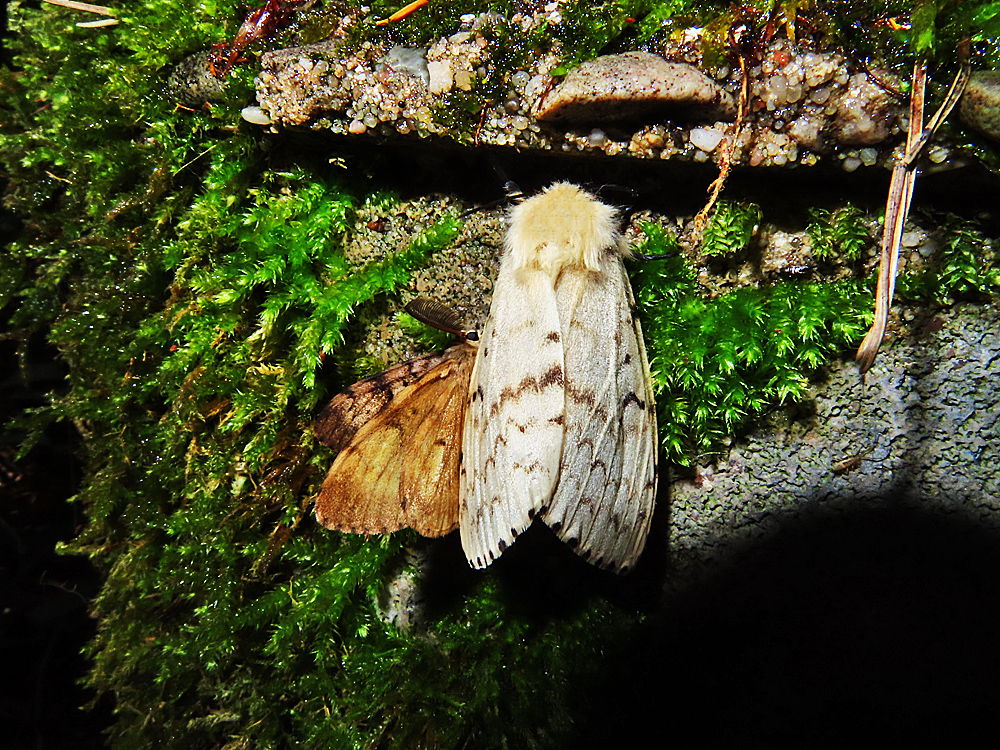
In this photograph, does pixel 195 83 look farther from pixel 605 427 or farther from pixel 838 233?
pixel 838 233

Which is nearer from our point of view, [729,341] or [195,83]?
[729,341]

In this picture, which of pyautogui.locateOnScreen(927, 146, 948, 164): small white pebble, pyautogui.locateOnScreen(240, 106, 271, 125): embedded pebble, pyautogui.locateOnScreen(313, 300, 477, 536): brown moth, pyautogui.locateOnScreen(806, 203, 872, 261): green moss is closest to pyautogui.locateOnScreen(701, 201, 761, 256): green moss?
pyautogui.locateOnScreen(806, 203, 872, 261): green moss

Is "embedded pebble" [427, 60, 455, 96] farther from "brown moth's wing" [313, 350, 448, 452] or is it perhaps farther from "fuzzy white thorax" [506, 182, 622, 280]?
"brown moth's wing" [313, 350, 448, 452]

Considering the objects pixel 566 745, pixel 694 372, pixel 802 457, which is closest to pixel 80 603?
pixel 566 745

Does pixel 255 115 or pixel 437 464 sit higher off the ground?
pixel 255 115

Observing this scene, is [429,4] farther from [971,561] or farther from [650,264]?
[971,561]

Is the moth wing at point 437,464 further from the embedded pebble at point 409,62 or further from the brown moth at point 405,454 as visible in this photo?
the embedded pebble at point 409,62

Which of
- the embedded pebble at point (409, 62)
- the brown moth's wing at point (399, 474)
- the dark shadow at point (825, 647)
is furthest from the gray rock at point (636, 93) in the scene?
the dark shadow at point (825, 647)

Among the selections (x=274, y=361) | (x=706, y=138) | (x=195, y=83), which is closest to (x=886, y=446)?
(x=706, y=138)
